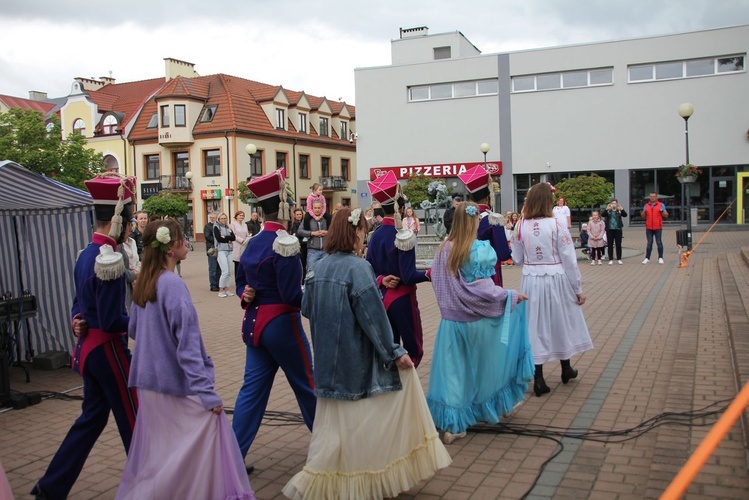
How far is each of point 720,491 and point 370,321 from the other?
233 centimetres

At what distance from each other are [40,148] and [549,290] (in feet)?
120

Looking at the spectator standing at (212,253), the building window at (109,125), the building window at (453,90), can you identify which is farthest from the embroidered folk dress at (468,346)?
the building window at (109,125)

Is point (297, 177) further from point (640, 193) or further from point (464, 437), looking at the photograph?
point (464, 437)

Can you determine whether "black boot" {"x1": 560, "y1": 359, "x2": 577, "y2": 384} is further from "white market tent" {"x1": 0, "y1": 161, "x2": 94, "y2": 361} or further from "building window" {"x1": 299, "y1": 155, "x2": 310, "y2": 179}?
"building window" {"x1": 299, "y1": 155, "x2": 310, "y2": 179}

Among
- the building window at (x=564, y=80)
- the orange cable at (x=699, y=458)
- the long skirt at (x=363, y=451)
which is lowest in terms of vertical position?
the long skirt at (x=363, y=451)

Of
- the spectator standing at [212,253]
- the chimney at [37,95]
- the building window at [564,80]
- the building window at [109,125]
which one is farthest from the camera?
the chimney at [37,95]

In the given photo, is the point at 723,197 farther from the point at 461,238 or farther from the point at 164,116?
the point at 461,238

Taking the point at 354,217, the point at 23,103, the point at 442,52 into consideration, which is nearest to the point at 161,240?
the point at 354,217

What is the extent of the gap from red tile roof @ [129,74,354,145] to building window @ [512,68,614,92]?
18538 millimetres

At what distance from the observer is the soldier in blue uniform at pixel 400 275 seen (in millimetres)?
5660

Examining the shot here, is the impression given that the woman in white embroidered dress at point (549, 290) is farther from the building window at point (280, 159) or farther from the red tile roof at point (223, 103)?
the building window at point (280, 159)

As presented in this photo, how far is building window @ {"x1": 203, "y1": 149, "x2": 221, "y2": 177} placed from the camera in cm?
4669

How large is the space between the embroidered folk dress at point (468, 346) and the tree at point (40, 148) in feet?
114

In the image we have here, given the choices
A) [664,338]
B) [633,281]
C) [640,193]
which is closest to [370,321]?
[664,338]
